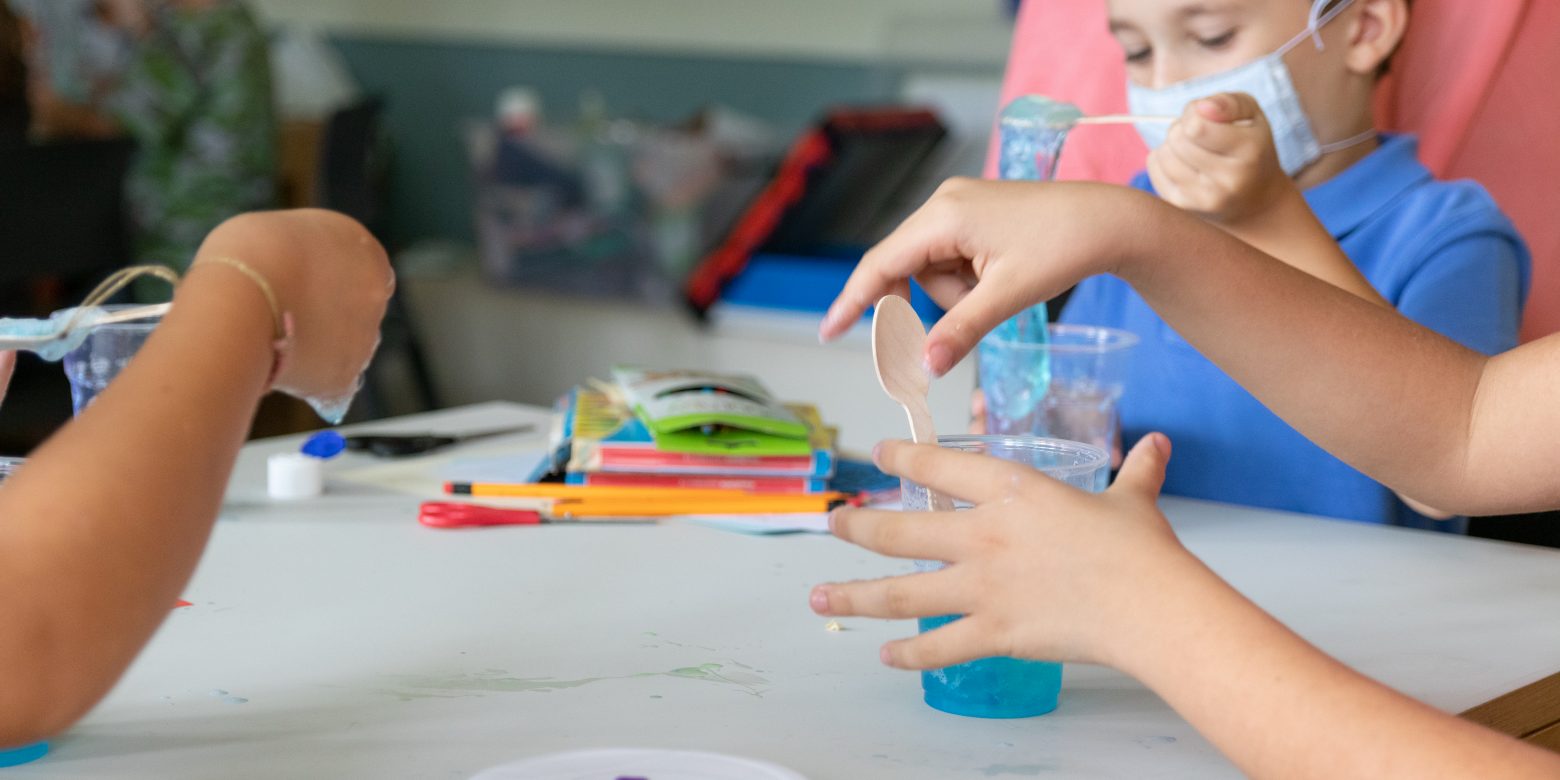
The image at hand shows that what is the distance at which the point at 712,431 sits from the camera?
1250mm

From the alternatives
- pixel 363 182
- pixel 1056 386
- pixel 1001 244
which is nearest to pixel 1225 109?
pixel 1056 386

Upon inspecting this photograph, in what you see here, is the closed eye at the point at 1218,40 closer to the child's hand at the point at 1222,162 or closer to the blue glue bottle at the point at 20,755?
the child's hand at the point at 1222,162

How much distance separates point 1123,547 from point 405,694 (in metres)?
0.38

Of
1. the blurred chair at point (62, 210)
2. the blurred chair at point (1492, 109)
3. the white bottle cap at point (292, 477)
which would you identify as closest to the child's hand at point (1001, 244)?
the white bottle cap at point (292, 477)

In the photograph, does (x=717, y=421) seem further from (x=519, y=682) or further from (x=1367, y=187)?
(x=1367, y=187)

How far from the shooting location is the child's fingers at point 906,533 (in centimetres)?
69

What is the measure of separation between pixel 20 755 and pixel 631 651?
315mm

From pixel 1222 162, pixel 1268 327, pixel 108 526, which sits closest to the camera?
pixel 108 526

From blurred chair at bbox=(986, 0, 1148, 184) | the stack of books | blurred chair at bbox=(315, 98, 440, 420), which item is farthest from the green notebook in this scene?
blurred chair at bbox=(315, 98, 440, 420)

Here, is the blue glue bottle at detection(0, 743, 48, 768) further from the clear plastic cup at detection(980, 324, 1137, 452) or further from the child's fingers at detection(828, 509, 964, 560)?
the clear plastic cup at detection(980, 324, 1137, 452)

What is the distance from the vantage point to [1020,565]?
67cm

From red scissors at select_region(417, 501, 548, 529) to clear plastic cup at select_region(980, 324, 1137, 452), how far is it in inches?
16.0

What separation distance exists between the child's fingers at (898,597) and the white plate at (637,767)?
3.2 inches

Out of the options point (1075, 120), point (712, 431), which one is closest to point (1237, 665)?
point (712, 431)
